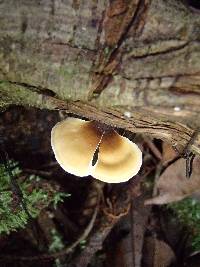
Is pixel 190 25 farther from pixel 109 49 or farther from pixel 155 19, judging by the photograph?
pixel 109 49

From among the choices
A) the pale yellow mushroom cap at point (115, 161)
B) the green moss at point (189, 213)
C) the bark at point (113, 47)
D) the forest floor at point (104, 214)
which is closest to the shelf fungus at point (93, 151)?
the pale yellow mushroom cap at point (115, 161)

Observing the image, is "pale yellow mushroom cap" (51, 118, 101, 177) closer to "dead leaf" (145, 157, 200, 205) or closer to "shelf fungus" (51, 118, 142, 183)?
"shelf fungus" (51, 118, 142, 183)

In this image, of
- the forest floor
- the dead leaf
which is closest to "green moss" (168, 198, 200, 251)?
the forest floor

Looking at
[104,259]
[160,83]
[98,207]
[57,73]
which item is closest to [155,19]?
[160,83]

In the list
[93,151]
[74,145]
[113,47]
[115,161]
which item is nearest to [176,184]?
[115,161]

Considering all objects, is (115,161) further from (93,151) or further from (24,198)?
(24,198)

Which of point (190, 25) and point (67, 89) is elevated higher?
point (190, 25)
